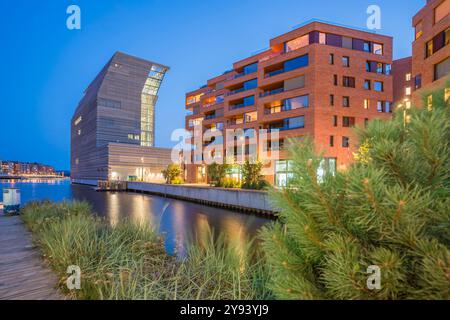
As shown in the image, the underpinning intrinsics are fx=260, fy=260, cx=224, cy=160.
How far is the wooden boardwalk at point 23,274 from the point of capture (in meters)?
4.43

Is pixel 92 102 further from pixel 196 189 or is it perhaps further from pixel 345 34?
pixel 345 34

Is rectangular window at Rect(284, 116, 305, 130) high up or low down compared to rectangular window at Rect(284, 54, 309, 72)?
down

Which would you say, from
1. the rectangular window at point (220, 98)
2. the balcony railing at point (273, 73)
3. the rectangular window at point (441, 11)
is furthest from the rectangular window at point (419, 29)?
the rectangular window at point (220, 98)

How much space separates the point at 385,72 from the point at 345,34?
755 centimetres

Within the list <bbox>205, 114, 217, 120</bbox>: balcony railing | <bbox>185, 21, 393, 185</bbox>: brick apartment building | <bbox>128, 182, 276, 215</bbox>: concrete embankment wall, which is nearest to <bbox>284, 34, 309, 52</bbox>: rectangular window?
<bbox>185, 21, 393, 185</bbox>: brick apartment building

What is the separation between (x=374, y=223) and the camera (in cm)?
140

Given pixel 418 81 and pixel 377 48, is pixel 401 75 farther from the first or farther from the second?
pixel 418 81

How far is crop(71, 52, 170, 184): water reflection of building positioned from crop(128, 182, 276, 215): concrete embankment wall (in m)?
40.2

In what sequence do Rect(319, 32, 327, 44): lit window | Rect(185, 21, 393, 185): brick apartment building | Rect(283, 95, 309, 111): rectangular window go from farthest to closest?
1. Rect(319, 32, 327, 44): lit window
2. Rect(283, 95, 309, 111): rectangular window
3. Rect(185, 21, 393, 185): brick apartment building

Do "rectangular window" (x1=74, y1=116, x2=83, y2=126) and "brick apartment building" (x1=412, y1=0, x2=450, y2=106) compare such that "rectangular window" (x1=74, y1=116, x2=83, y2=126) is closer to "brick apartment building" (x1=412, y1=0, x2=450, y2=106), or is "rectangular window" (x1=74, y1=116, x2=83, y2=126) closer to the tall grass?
"brick apartment building" (x1=412, y1=0, x2=450, y2=106)

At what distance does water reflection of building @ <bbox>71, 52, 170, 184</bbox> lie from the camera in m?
83.3

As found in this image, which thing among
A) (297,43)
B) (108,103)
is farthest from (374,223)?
(108,103)

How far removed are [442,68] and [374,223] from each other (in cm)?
2547

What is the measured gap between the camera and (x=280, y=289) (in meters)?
1.65
